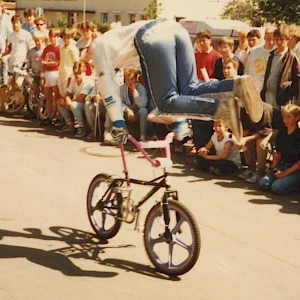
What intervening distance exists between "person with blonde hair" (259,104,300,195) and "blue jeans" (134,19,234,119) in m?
3.01

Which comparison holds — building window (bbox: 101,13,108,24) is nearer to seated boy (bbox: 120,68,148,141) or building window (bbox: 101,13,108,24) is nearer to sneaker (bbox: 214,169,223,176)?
seated boy (bbox: 120,68,148,141)

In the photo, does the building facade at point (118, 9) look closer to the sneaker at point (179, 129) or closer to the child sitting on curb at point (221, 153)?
the child sitting on curb at point (221, 153)

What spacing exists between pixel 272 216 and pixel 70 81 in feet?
21.6

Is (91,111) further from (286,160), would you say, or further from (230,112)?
(230,112)

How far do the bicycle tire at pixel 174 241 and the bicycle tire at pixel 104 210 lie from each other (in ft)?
1.66

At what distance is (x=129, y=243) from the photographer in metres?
6.93

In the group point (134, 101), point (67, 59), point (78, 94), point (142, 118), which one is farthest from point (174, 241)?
point (67, 59)

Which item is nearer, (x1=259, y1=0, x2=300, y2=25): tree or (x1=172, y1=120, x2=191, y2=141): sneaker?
(x1=172, y1=120, x2=191, y2=141): sneaker

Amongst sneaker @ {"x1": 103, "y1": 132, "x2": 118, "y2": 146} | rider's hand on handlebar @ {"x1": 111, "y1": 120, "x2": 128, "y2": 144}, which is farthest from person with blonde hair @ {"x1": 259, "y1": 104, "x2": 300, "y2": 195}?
sneaker @ {"x1": 103, "y1": 132, "x2": 118, "y2": 146}

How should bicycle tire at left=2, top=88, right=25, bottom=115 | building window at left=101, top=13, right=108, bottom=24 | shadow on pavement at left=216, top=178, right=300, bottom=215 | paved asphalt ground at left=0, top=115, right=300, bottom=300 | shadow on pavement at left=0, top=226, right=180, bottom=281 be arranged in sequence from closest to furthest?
paved asphalt ground at left=0, top=115, right=300, bottom=300 < shadow on pavement at left=0, top=226, right=180, bottom=281 < shadow on pavement at left=216, top=178, right=300, bottom=215 < bicycle tire at left=2, top=88, right=25, bottom=115 < building window at left=101, top=13, right=108, bottom=24

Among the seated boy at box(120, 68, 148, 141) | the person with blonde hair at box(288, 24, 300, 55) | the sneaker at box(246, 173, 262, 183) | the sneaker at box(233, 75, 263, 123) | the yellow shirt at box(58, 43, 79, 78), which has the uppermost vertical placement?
the person with blonde hair at box(288, 24, 300, 55)

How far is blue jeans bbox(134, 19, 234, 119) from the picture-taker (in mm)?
6145

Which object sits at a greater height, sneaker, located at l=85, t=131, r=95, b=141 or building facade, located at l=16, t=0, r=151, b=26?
building facade, located at l=16, t=0, r=151, b=26

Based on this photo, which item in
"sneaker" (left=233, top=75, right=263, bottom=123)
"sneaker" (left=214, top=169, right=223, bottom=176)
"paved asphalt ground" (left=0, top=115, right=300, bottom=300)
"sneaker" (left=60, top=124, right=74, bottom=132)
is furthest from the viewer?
"sneaker" (left=60, top=124, right=74, bottom=132)
